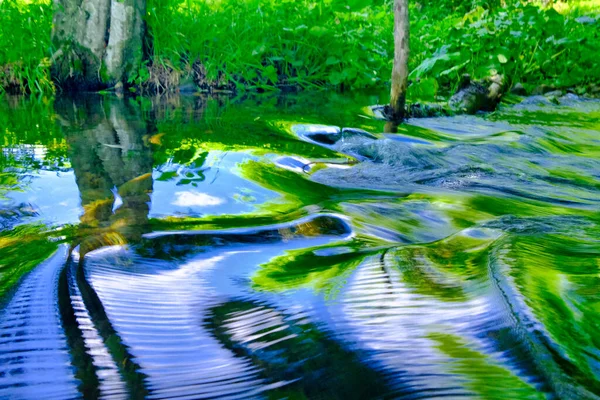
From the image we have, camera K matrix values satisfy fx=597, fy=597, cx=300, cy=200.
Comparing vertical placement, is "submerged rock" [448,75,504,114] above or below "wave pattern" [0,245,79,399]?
above

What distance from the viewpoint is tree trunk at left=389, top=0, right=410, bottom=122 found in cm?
397

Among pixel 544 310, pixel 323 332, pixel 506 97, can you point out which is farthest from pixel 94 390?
pixel 506 97

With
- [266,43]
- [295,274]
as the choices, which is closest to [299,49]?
[266,43]

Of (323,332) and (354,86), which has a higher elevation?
(354,86)

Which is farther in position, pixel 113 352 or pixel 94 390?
pixel 113 352

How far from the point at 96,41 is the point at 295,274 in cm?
572

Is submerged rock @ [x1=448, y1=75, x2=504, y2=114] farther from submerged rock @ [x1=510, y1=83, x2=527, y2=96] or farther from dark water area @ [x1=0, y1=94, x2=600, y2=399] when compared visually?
dark water area @ [x1=0, y1=94, x2=600, y2=399]

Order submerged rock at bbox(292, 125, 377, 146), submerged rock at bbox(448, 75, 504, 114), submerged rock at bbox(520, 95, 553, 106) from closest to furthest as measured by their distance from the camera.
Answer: submerged rock at bbox(292, 125, 377, 146)
submerged rock at bbox(448, 75, 504, 114)
submerged rock at bbox(520, 95, 553, 106)

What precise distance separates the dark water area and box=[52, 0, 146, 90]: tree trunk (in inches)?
134

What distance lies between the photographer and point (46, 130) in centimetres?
392

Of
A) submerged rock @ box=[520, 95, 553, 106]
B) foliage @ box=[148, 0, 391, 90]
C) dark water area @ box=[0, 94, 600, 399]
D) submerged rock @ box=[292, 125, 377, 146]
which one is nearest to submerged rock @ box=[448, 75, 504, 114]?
submerged rock @ box=[520, 95, 553, 106]

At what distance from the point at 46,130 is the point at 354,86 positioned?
14.4 ft

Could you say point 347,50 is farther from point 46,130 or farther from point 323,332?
point 323,332

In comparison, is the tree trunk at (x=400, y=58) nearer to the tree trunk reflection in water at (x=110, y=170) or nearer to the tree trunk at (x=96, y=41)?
the tree trunk reflection in water at (x=110, y=170)
